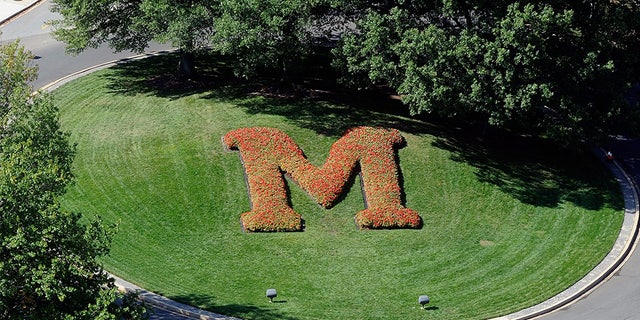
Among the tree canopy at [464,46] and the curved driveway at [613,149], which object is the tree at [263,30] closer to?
the tree canopy at [464,46]

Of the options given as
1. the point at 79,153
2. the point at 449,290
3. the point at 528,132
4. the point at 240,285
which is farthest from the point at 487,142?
the point at 79,153

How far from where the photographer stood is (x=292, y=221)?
3919 cm

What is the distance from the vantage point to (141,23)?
4669 centimetres

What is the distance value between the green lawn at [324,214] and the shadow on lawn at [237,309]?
0.08 m

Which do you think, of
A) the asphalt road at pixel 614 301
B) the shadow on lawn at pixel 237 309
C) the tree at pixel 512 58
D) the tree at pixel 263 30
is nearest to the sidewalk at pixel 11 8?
the tree at pixel 263 30

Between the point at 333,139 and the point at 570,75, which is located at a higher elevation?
the point at 570,75

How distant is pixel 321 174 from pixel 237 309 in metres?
10.7

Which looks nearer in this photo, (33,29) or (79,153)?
(79,153)

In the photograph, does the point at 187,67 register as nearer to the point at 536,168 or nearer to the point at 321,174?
the point at 321,174

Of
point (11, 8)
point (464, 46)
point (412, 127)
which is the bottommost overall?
point (412, 127)

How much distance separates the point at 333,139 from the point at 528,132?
13.2 metres

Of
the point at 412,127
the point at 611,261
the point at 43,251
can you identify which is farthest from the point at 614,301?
the point at 43,251

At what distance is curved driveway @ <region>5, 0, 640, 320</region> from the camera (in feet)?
117

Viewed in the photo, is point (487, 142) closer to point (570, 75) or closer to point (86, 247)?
point (570, 75)
